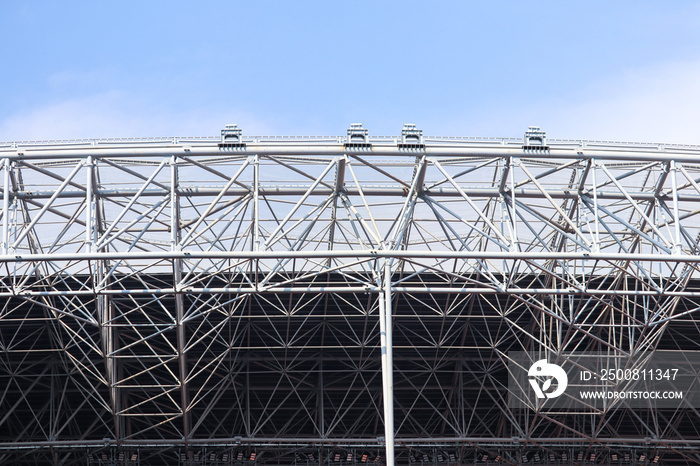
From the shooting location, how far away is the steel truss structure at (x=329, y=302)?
96.3 feet

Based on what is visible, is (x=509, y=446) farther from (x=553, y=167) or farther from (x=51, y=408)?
(x=51, y=408)

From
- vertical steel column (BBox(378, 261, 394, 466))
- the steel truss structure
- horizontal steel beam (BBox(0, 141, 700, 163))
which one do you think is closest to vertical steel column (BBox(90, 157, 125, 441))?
the steel truss structure

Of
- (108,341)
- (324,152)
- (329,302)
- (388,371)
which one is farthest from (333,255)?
(108,341)

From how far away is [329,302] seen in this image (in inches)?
1480

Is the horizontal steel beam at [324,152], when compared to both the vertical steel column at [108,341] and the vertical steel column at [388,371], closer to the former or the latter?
the vertical steel column at [108,341]

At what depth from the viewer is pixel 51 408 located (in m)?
38.3

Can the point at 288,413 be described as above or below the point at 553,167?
below

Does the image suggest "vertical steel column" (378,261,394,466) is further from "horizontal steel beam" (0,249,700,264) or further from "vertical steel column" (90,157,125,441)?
"vertical steel column" (90,157,125,441)

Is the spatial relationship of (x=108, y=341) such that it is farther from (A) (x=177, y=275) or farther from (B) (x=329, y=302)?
(B) (x=329, y=302)

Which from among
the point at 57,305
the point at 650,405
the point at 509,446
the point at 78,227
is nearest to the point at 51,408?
the point at 57,305

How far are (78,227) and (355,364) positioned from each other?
13.4m

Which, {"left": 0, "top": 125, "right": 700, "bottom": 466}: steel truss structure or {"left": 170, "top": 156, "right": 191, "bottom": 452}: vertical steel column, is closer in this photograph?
{"left": 170, "top": 156, "right": 191, "bottom": 452}: vertical steel column


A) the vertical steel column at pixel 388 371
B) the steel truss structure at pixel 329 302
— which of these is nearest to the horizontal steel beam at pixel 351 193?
the steel truss structure at pixel 329 302

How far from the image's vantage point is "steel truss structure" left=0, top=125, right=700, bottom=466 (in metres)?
29.4
